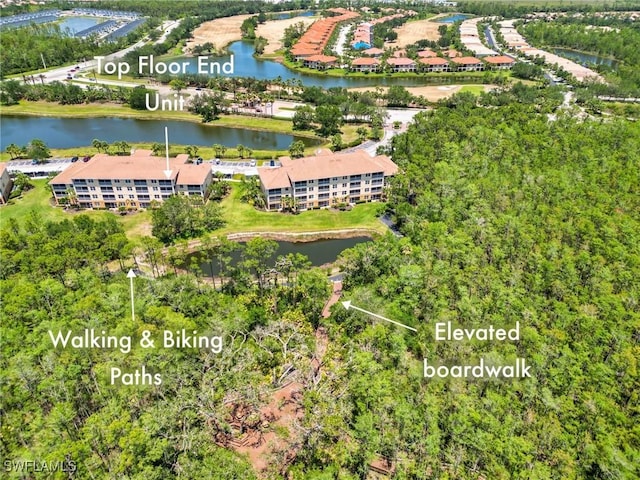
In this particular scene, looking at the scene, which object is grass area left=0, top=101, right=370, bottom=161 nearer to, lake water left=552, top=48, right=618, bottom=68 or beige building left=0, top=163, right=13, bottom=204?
beige building left=0, top=163, right=13, bottom=204

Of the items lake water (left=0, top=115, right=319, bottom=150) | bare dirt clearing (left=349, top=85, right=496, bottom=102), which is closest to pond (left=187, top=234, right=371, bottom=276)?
lake water (left=0, top=115, right=319, bottom=150)

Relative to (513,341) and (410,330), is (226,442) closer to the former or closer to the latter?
(410,330)

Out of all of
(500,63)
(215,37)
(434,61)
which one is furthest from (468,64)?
(215,37)

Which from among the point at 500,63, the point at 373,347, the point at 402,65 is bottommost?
the point at 373,347

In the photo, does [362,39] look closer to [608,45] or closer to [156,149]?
[608,45]

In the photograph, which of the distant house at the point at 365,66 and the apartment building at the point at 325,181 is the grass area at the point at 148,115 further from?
the distant house at the point at 365,66

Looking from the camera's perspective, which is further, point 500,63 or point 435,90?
point 500,63

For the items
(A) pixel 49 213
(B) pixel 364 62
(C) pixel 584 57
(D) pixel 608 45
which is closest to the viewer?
(A) pixel 49 213

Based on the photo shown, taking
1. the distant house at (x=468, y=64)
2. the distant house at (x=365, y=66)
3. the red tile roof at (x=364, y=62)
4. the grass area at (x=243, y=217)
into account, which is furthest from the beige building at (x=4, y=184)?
the distant house at (x=468, y=64)

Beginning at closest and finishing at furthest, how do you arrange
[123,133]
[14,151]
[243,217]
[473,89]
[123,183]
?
[243,217] < [123,183] < [14,151] < [123,133] < [473,89]
